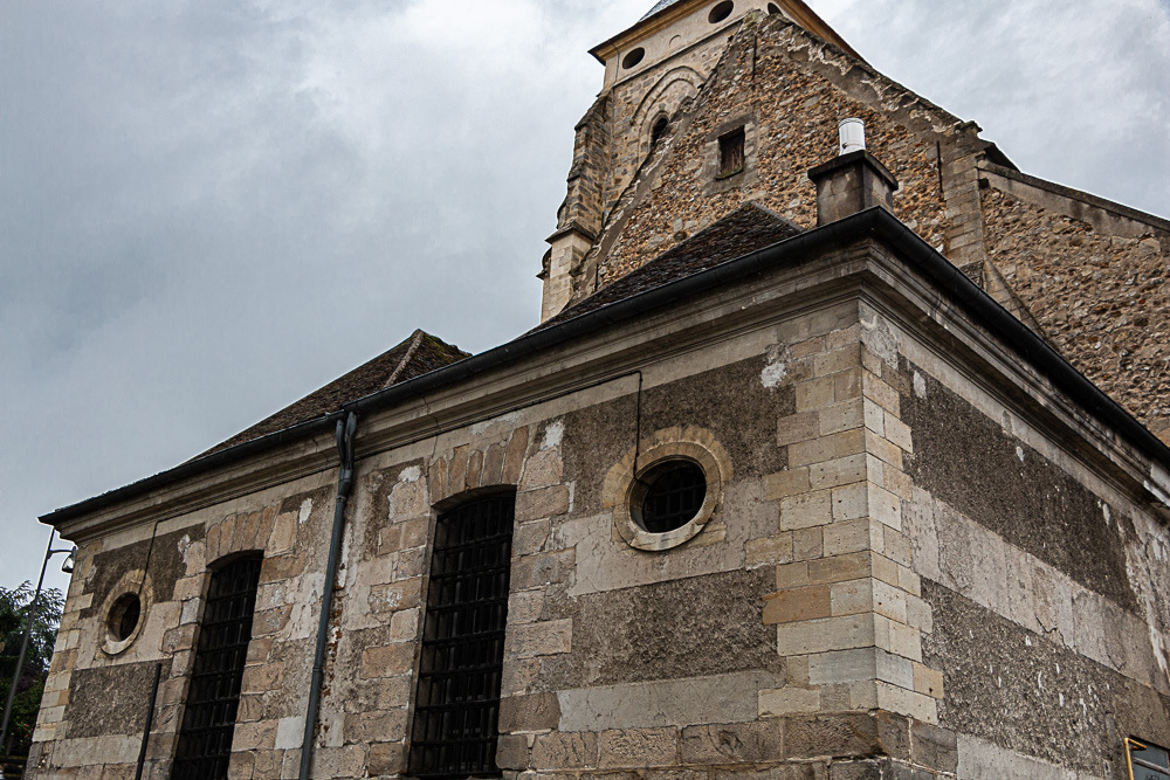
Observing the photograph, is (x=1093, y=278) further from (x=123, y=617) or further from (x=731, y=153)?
(x=123, y=617)

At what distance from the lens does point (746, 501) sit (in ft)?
22.8

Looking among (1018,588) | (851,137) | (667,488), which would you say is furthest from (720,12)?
(1018,588)

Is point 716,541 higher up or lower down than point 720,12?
lower down

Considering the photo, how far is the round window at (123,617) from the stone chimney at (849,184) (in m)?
7.47

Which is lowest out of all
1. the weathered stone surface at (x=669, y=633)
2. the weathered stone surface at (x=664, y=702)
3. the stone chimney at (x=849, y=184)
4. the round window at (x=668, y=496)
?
the weathered stone surface at (x=664, y=702)

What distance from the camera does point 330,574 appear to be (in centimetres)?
915

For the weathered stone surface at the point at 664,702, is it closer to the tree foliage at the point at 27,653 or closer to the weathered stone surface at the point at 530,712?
the weathered stone surface at the point at 530,712

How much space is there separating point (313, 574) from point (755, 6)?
20.9 metres

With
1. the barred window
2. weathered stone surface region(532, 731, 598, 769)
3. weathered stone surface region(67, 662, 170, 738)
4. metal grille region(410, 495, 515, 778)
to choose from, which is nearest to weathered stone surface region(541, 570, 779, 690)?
weathered stone surface region(532, 731, 598, 769)

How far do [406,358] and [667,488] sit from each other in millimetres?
4788

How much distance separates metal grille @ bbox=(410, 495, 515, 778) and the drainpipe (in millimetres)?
956

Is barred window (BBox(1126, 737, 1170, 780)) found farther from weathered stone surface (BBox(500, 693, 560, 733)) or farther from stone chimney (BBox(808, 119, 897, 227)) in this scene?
stone chimney (BBox(808, 119, 897, 227))

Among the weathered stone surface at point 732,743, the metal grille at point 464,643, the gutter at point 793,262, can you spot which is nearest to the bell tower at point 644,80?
the gutter at point 793,262

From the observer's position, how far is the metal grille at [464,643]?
802 cm
